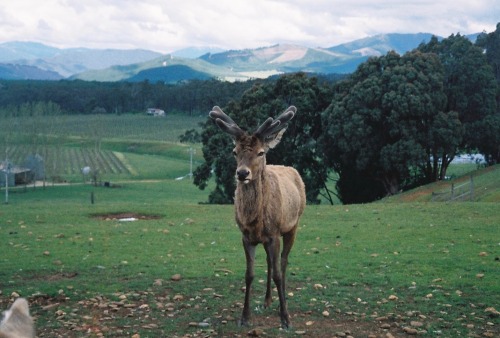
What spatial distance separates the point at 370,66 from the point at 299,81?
5479mm

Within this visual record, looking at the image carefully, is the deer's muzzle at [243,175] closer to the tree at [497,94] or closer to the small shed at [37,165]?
the tree at [497,94]


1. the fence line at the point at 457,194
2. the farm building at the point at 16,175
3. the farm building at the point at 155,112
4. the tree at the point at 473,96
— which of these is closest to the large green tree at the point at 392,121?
the tree at the point at 473,96

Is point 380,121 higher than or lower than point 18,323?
higher

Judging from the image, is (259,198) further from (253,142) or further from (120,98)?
(120,98)

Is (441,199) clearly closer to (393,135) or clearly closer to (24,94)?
(393,135)

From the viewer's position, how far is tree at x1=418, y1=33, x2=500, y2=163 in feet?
151

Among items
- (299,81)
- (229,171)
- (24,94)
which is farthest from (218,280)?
(24,94)

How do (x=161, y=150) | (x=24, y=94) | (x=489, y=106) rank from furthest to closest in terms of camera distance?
(x=24, y=94)
(x=161, y=150)
(x=489, y=106)

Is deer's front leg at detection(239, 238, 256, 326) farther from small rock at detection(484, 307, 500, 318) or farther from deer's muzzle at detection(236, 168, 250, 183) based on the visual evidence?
small rock at detection(484, 307, 500, 318)

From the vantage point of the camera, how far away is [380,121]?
44.4 meters

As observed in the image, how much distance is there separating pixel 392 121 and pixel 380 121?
53.1 inches

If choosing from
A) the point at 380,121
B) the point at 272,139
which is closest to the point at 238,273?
the point at 272,139

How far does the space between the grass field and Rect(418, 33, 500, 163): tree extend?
841 inches

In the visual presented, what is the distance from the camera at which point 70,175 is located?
87.0 metres
